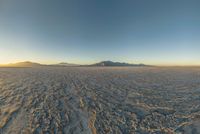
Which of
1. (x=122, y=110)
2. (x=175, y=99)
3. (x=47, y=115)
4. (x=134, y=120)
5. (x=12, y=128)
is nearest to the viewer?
(x=12, y=128)

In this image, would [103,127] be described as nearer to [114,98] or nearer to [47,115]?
[47,115]

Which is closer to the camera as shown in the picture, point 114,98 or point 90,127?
point 90,127

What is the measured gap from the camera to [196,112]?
25.2 feet

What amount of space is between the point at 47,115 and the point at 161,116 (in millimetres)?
5550

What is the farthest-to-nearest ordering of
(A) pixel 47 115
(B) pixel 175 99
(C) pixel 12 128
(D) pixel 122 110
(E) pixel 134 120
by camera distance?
(B) pixel 175 99
(D) pixel 122 110
(A) pixel 47 115
(E) pixel 134 120
(C) pixel 12 128

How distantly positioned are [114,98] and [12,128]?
628 centimetres

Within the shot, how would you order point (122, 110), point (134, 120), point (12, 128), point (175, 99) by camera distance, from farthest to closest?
point (175, 99)
point (122, 110)
point (134, 120)
point (12, 128)

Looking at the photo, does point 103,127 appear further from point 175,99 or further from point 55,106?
point 175,99

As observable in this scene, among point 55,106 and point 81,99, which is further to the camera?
point 81,99

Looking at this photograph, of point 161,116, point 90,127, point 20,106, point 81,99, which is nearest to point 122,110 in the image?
point 161,116

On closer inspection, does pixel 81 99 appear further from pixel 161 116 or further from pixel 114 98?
pixel 161 116

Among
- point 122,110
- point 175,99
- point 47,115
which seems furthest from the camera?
point 175,99

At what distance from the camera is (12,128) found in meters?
6.07

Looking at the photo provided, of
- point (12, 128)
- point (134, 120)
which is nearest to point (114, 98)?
point (134, 120)
